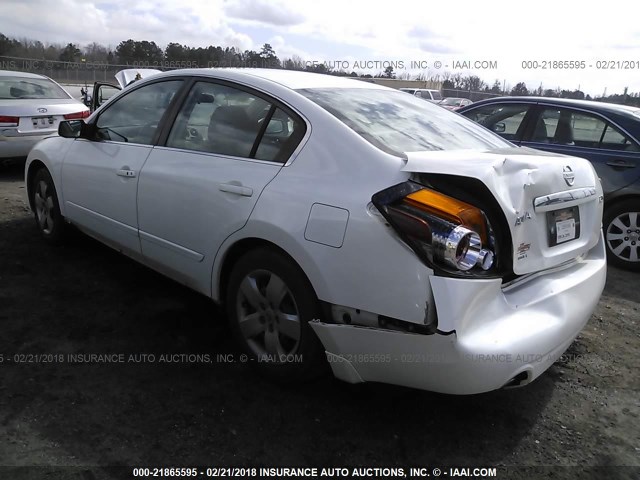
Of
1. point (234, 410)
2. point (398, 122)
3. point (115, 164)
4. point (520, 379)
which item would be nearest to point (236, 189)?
point (398, 122)

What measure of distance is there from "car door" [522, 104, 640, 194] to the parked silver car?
21.8 feet

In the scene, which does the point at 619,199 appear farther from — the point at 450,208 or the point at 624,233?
the point at 450,208

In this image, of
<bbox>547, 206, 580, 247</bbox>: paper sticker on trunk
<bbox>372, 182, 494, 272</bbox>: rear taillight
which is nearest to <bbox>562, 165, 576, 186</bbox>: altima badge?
<bbox>547, 206, 580, 247</bbox>: paper sticker on trunk

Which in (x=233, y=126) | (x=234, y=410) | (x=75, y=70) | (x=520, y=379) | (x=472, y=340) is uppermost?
(x=75, y=70)

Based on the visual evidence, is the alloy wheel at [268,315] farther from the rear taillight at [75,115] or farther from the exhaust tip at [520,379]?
the rear taillight at [75,115]

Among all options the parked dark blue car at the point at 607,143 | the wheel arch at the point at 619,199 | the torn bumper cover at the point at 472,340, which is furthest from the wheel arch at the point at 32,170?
the wheel arch at the point at 619,199

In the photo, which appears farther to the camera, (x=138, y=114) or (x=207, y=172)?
(x=138, y=114)

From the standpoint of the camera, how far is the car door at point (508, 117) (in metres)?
5.94

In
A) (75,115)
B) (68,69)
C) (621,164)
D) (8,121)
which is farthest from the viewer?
(68,69)

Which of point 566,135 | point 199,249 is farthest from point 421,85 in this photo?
point 199,249

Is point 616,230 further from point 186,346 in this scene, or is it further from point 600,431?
point 186,346

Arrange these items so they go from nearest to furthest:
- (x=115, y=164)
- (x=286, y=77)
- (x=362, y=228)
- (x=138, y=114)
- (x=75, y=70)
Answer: (x=362, y=228)
(x=286, y=77)
(x=115, y=164)
(x=138, y=114)
(x=75, y=70)

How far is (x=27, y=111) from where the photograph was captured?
766cm

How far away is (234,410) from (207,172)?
50.7 inches
